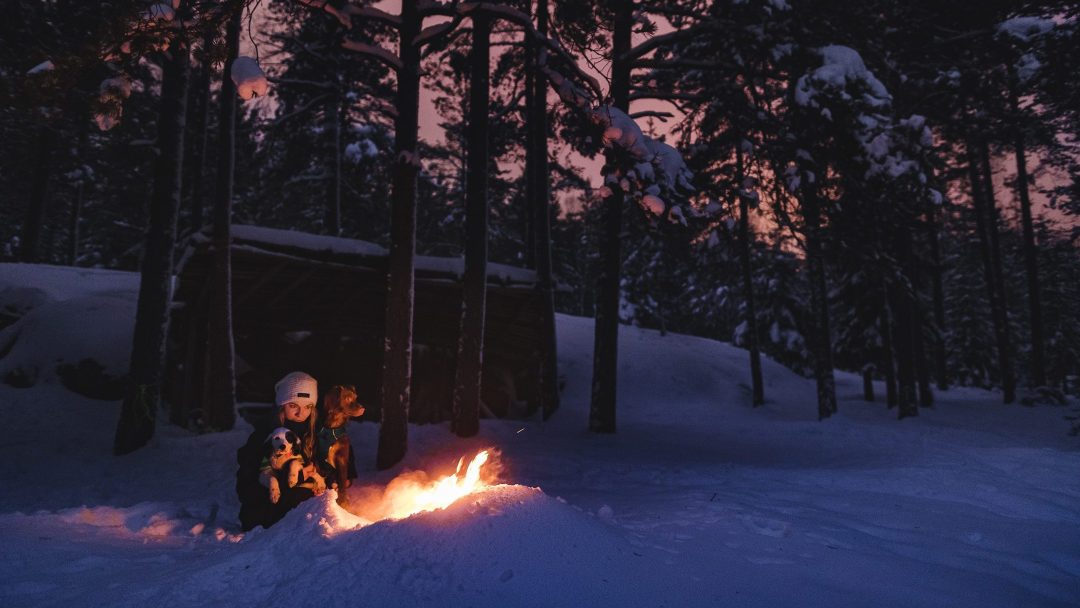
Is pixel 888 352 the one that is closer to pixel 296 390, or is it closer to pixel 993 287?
pixel 993 287

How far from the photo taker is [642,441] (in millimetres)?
11102

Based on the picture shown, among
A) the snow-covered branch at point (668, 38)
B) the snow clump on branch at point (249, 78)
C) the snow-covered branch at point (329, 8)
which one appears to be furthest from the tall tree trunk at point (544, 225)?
the snow clump on branch at point (249, 78)

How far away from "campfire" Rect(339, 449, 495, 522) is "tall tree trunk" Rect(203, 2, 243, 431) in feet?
15.0

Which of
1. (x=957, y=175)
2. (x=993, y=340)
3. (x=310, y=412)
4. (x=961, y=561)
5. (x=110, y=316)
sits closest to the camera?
(x=961, y=561)

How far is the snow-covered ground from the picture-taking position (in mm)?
2992

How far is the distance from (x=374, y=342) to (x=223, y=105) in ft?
22.1

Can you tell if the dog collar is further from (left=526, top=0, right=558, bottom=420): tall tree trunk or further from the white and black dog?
(left=526, top=0, right=558, bottom=420): tall tree trunk

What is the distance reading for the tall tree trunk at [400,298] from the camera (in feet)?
26.8

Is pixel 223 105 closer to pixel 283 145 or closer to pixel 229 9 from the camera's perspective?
pixel 229 9

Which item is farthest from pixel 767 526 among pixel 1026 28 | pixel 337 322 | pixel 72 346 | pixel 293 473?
pixel 72 346

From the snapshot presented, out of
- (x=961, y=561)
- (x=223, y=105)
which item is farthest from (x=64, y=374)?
(x=961, y=561)

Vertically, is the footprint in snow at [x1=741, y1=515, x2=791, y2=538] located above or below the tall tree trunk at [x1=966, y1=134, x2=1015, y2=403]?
below

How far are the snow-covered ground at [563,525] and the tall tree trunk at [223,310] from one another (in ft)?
1.92

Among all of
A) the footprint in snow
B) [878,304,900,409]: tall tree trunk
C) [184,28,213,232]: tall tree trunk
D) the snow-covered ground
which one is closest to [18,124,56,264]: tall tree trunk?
[184,28,213,232]: tall tree trunk
